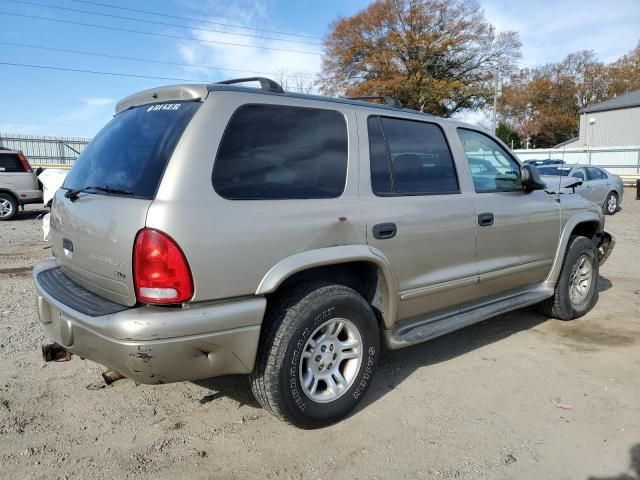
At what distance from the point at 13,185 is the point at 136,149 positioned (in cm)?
1256

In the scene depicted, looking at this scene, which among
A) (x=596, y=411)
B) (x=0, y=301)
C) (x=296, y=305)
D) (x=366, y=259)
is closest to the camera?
(x=296, y=305)

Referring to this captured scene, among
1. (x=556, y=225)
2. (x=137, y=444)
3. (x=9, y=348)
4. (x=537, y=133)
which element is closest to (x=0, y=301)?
(x=9, y=348)

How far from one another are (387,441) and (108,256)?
1.82 meters

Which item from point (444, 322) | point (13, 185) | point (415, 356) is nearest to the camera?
point (444, 322)

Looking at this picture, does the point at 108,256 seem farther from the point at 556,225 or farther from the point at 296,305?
the point at 556,225

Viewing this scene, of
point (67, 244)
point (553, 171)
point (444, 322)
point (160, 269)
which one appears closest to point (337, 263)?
point (160, 269)

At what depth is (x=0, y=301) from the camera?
5582 mm

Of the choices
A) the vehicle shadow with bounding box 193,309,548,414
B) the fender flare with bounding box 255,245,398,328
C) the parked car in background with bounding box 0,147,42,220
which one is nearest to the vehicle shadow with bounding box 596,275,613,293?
the vehicle shadow with bounding box 193,309,548,414

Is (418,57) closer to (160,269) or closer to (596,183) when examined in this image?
(596,183)

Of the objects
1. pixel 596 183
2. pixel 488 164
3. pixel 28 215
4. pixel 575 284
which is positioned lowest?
pixel 575 284

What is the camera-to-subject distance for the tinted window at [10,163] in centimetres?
1342

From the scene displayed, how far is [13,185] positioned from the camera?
13.4 metres

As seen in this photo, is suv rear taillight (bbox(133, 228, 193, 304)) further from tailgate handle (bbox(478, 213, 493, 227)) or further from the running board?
tailgate handle (bbox(478, 213, 493, 227))

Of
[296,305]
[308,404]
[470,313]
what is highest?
[296,305]
